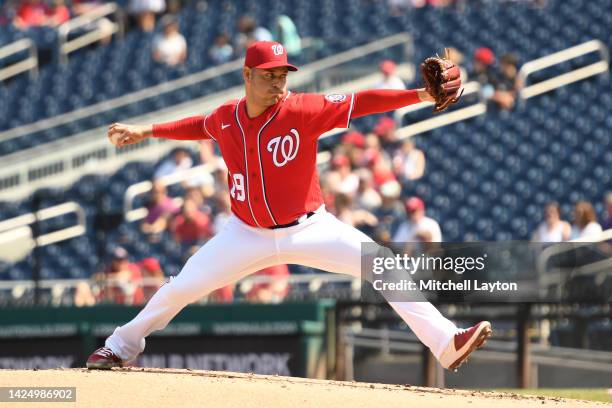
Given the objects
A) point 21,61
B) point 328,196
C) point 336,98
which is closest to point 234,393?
point 336,98

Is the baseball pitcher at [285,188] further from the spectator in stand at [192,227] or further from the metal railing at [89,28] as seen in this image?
the metal railing at [89,28]

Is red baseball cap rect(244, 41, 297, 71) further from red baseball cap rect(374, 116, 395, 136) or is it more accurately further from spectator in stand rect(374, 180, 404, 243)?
red baseball cap rect(374, 116, 395, 136)

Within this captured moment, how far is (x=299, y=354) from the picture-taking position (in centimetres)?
1109

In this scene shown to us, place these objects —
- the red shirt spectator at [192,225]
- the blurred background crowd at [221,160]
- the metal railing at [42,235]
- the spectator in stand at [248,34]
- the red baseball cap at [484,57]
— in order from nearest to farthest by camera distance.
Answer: the blurred background crowd at [221,160] → the red shirt spectator at [192,225] → the metal railing at [42,235] → the red baseball cap at [484,57] → the spectator in stand at [248,34]

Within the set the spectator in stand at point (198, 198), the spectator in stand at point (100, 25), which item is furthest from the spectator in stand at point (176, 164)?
the spectator in stand at point (100, 25)

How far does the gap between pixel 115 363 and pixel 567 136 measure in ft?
29.8

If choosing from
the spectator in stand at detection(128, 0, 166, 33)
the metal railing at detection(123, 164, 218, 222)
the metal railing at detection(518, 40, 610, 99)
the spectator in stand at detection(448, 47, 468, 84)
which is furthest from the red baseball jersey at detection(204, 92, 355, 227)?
the spectator in stand at detection(128, 0, 166, 33)

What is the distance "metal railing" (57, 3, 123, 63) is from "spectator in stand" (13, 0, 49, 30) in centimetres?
50

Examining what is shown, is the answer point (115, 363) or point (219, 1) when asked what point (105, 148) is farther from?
point (115, 363)

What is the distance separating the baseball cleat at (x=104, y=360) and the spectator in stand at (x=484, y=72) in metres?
9.08

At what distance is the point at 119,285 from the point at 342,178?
2.64m

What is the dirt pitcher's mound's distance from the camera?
6.05 metres

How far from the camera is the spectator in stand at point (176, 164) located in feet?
46.9

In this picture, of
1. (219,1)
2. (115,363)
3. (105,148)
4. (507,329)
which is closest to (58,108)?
(105,148)
